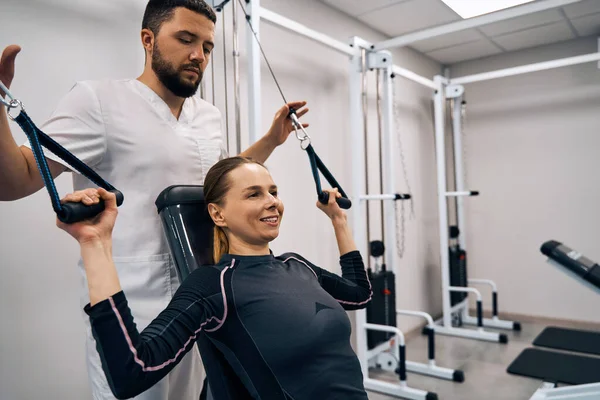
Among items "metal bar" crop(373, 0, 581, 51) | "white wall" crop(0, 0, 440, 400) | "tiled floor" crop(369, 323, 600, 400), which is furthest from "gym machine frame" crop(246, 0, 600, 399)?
"white wall" crop(0, 0, 440, 400)

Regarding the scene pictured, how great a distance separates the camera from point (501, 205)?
428 centimetres

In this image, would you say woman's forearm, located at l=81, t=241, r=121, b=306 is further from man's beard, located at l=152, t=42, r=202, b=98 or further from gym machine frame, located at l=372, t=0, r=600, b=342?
gym machine frame, located at l=372, t=0, r=600, b=342

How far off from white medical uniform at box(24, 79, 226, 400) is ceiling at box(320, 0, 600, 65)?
198 centimetres

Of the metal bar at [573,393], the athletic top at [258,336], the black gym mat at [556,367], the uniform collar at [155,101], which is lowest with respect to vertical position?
the black gym mat at [556,367]

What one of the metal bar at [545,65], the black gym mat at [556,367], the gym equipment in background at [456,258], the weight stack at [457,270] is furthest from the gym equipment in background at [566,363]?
the metal bar at [545,65]

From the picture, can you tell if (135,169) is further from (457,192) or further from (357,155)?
(457,192)

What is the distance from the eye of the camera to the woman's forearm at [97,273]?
0.84 m

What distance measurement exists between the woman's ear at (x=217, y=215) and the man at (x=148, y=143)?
0.17 metres

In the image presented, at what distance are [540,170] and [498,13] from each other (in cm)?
196

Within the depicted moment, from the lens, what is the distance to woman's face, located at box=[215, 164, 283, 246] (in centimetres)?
123

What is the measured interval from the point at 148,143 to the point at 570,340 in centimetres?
340

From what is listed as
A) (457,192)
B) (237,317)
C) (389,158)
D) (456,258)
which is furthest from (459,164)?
(237,317)

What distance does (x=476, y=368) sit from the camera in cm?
304

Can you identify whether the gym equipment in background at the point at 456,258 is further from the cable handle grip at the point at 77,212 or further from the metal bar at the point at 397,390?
the cable handle grip at the point at 77,212
